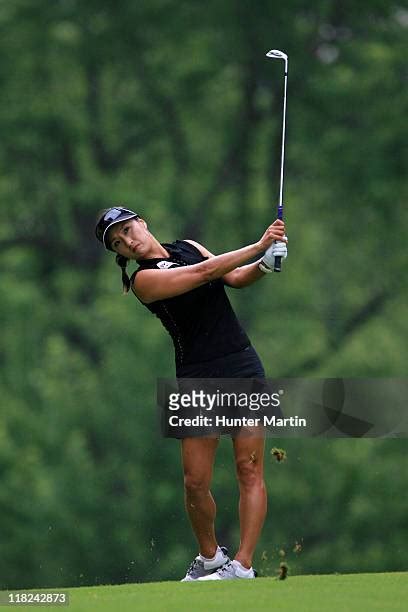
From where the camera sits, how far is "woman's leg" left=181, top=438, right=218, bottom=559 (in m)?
8.54

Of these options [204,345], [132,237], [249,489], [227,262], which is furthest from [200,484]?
[132,237]

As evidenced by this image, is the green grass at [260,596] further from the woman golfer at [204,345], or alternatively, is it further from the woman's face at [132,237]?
the woman's face at [132,237]

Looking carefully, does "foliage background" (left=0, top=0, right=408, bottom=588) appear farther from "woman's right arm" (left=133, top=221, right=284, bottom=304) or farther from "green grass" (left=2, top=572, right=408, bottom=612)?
"woman's right arm" (left=133, top=221, right=284, bottom=304)

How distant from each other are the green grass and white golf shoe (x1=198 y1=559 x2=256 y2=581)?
0.43ft

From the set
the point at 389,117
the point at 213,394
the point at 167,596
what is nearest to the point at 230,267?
the point at 213,394

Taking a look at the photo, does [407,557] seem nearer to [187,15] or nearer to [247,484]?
[187,15]

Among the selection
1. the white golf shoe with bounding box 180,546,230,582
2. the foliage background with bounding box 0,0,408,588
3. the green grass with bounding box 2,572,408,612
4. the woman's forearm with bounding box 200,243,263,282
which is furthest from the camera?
the foliage background with bounding box 0,0,408,588

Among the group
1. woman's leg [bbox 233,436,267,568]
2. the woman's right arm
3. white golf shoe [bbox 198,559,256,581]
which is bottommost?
white golf shoe [bbox 198,559,256,581]

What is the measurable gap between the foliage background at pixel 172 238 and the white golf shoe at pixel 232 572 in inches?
501

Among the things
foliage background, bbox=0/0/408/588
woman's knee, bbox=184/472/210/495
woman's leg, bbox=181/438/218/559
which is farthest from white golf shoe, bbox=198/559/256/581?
foliage background, bbox=0/0/408/588

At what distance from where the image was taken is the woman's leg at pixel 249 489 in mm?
8539

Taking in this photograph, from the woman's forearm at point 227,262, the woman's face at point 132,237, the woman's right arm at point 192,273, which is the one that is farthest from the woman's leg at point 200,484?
the woman's face at point 132,237

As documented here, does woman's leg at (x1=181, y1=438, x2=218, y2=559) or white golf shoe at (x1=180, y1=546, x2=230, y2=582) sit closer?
woman's leg at (x1=181, y1=438, x2=218, y2=559)

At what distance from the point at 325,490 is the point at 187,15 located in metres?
6.66
